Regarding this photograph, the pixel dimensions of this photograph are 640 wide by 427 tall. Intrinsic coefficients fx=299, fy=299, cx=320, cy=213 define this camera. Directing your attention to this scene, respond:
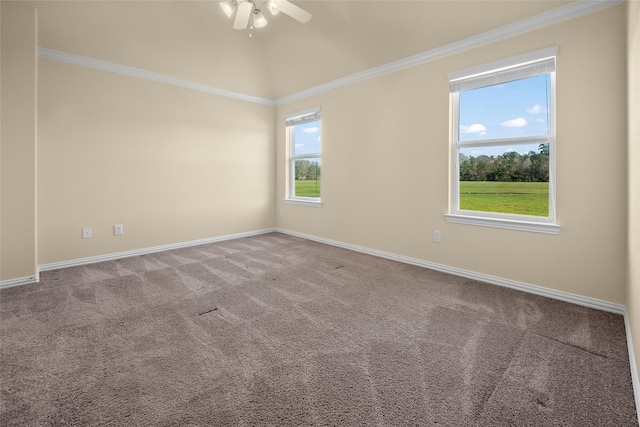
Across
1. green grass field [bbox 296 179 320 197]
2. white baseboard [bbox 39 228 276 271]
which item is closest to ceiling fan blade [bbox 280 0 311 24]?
green grass field [bbox 296 179 320 197]

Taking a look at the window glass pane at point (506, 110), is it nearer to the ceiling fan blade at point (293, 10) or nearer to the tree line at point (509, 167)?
the tree line at point (509, 167)

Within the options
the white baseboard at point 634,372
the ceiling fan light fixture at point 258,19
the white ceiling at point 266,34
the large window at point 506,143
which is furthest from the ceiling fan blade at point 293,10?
the white baseboard at point 634,372

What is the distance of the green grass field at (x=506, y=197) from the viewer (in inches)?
111

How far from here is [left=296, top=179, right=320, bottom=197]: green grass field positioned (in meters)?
5.09

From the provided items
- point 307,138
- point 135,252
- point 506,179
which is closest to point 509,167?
point 506,179

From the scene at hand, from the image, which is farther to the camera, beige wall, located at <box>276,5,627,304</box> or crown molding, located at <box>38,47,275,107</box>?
crown molding, located at <box>38,47,275,107</box>

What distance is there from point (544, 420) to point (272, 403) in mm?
1222

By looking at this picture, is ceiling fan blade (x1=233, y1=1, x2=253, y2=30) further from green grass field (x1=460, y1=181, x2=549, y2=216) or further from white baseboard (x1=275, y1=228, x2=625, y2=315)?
white baseboard (x1=275, y1=228, x2=625, y2=315)

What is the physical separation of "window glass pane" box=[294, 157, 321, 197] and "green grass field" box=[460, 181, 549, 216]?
94.3 inches

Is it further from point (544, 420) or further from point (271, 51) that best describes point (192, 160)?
point (544, 420)

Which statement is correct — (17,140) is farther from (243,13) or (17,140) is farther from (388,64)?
(388,64)

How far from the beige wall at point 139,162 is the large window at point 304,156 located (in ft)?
1.60

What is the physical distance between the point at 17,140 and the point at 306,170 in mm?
3596

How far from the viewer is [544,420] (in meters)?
1.32
